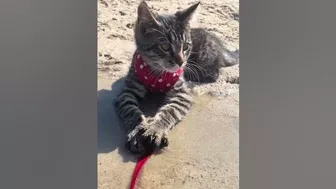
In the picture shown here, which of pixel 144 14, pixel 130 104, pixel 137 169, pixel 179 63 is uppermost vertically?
pixel 144 14

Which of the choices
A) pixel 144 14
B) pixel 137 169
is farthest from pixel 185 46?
pixel 137 169

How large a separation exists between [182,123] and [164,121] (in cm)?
6

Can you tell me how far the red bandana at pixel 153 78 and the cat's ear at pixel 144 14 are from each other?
108 mm

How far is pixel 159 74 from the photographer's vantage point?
155 centimetres

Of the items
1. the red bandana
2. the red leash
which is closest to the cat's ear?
the red bandana

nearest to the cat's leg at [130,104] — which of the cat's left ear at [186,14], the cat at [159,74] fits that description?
the cat at [159,74]

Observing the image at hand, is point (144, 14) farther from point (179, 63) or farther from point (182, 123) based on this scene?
point (182, 123)

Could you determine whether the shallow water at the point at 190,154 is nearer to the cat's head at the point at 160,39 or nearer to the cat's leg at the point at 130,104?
the cat's leg at the point at 130,104

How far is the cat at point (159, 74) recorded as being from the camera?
1518 millimetres

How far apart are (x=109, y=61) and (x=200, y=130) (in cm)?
36

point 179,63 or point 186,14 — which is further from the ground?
point 186,14
